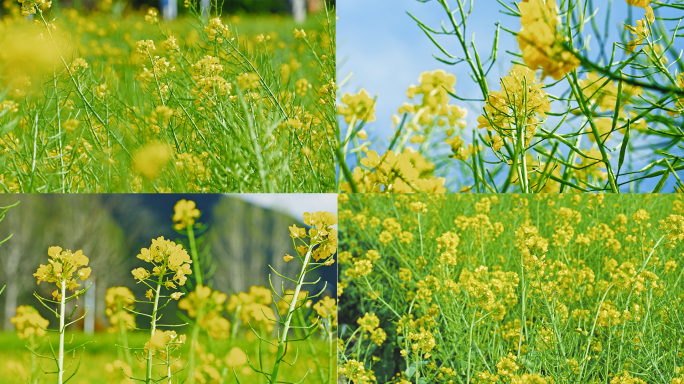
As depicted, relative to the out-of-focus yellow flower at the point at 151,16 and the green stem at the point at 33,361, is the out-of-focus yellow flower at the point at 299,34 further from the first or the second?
the green stem at the point at 33,361

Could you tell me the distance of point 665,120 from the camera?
0.99 metres

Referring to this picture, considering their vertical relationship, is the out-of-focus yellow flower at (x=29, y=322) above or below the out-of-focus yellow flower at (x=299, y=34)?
below

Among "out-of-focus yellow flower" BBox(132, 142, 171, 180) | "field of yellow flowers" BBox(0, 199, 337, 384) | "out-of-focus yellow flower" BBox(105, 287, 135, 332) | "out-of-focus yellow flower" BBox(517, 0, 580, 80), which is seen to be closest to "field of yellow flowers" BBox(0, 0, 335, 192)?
"out-of-focus yellow flower" BBox(132, 142, 171, 180)

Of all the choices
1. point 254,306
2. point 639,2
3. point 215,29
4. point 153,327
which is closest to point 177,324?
point 153,327

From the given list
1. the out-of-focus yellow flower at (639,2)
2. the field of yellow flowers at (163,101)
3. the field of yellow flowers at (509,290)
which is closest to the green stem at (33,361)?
the field of yellow flowers at (163,101)

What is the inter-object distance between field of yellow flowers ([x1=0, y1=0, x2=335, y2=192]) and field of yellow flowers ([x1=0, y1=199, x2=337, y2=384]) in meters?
0.10

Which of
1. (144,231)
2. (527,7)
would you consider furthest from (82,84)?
(527,7)

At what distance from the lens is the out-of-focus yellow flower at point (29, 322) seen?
954mm

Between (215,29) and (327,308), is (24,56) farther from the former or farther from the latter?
(327,308)

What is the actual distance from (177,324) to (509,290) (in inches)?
29.3

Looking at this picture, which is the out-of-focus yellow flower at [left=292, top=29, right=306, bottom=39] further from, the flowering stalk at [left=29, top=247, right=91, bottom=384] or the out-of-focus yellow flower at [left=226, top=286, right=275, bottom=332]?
the flowering stalk at [left=29, top=247, right=91, bottom=384]

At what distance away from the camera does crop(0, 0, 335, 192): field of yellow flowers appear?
3.16 ft

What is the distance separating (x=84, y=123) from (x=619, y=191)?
1.24 meters

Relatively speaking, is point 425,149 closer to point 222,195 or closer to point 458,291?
point 458,291
